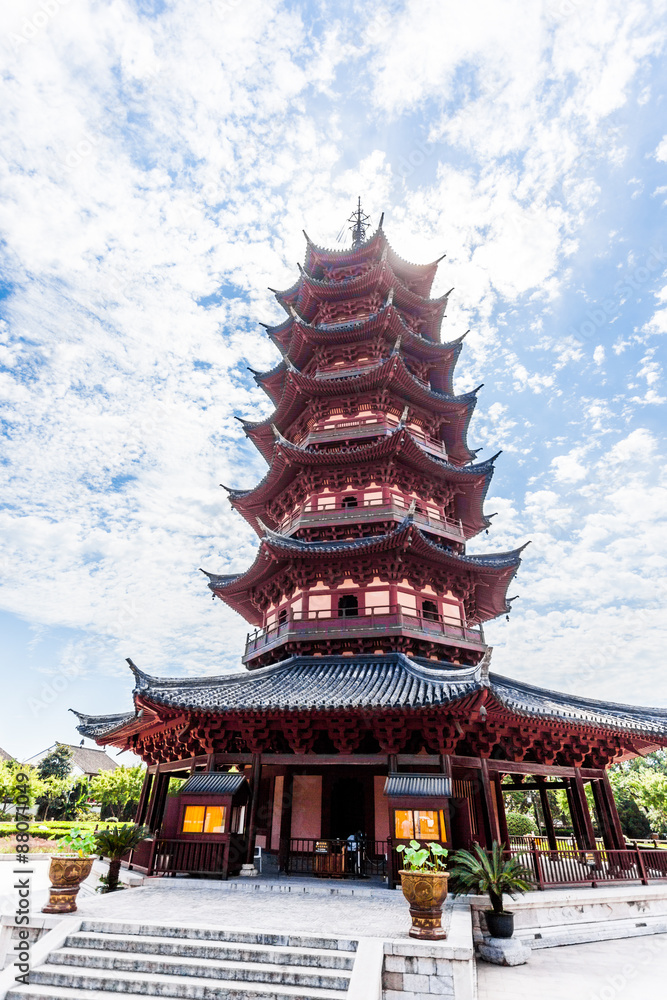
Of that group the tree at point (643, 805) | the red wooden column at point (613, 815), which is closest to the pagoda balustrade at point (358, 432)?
the red wooden column at point (613, 815)

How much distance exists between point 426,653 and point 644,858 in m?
7.57

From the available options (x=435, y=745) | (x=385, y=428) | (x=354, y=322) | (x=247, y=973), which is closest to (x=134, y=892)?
(x=247, y=973)

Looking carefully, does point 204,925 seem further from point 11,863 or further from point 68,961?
point 11,863

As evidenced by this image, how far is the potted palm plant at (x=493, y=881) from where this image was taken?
10.1 metres

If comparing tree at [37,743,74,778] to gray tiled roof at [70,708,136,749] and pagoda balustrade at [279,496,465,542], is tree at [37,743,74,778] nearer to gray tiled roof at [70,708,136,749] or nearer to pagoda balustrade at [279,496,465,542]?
gray tiled roof at [70,708,136,749]

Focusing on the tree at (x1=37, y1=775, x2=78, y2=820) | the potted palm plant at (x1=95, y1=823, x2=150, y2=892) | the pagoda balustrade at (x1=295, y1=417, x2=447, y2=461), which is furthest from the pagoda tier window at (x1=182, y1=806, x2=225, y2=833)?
the tree at (x1=37, y1=775, x2=78, y2=820)

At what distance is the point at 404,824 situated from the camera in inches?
468

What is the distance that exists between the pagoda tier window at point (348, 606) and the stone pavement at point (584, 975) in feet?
30.6

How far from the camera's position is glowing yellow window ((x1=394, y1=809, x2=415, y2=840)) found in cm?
1178

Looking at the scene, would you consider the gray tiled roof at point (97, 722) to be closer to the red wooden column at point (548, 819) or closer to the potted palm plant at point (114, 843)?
the potted palm plant at point (114, 843)

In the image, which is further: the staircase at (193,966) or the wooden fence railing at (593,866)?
the wooden fence railing at (593,866)

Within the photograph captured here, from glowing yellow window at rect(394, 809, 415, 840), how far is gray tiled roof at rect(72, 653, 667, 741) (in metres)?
2.34

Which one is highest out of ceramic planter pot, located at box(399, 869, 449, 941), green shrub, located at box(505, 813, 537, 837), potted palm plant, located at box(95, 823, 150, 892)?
green shrub, located at box(505, 813, 537, 837)

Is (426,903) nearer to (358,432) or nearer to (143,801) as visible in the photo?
(143,801)
